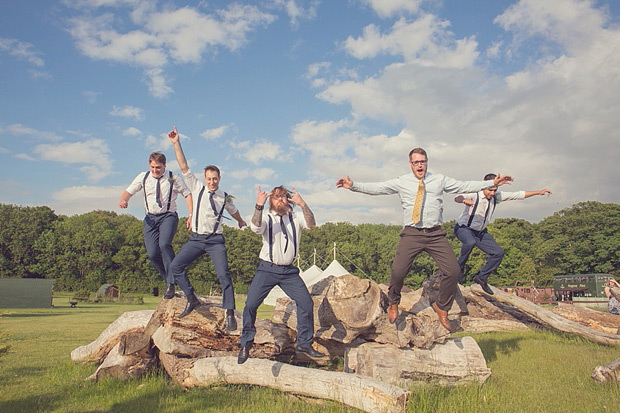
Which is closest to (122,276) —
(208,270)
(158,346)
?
(208,270)

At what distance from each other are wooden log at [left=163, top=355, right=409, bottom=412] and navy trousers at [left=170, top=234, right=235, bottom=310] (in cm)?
106

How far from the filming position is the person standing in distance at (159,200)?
766 centimetres

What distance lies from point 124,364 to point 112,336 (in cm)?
121

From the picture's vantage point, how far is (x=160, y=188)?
770cm

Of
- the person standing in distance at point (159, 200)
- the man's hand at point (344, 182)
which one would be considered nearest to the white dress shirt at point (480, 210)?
the man's hand at point (344, 182)

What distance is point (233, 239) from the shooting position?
230 ft

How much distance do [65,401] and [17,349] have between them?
20.2ft

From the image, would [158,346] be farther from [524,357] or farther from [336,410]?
[524,357]

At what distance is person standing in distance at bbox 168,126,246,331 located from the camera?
7.28 meters

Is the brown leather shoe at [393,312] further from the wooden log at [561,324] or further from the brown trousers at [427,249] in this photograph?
the wooden log at [561,324]

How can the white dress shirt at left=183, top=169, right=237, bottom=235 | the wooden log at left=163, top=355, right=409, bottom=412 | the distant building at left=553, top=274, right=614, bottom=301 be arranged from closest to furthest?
the wooden log at left=163, top=355, right=409, bottom=412 → the white dress shirt at left=183, top=169, right=237, bottom=235 → the distant building at left=553, top=274, right=614, bottom=301

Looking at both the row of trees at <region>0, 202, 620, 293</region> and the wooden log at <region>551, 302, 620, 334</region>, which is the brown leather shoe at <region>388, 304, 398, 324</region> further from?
the row of trees at <region>0, 202, 620, 293</region>

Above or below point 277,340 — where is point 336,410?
below

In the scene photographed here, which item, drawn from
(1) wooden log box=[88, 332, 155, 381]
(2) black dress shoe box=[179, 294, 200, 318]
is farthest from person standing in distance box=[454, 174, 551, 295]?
(1) wooden log box=[88, 332, 155, 381]
